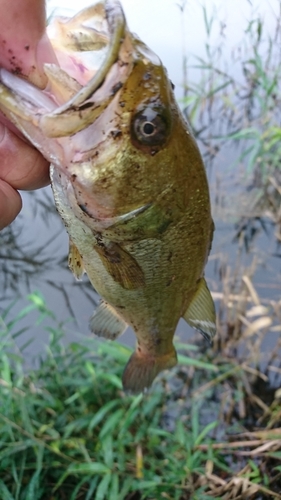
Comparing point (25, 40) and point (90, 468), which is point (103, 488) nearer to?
point (90, 468)

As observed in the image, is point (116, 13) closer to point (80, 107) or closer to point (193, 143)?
point (80, 107)

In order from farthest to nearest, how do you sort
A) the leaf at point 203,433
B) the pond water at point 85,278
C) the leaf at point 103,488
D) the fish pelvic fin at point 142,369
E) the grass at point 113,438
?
the pond water at point 85,278
the leaf at point 203,433
the grass at point 113,438
the leaf at point 103,488
the fish pelvic fin at point 142,369

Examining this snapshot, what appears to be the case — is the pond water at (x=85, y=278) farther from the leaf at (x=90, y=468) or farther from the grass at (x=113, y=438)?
the leaf at (x=90, y=468)

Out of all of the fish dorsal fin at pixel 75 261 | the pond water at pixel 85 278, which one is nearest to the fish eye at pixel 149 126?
the fish dorsal fin at pixel 75 261

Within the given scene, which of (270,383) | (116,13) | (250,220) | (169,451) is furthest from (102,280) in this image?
(250,220)

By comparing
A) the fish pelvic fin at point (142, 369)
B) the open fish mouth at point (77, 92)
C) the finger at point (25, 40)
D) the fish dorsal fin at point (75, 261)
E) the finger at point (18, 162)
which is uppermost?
the finger at point (25, 40)
